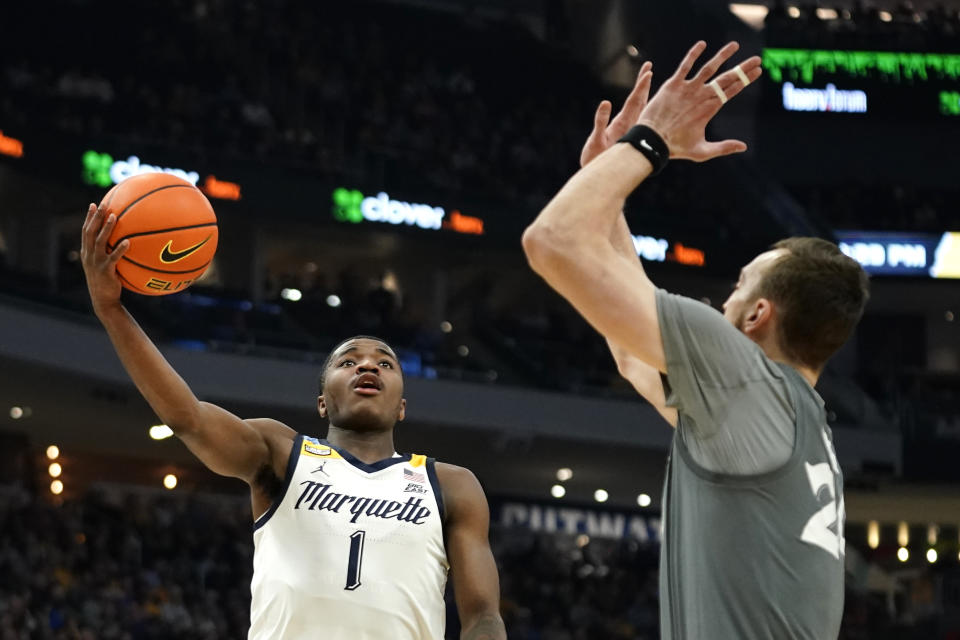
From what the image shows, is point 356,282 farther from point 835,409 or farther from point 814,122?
point 814,122

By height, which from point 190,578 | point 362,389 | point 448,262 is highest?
point 448,262

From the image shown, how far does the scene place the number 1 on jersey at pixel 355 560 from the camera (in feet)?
15.2

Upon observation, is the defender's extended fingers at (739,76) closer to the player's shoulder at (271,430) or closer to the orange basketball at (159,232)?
the orange basketball at (159,232)

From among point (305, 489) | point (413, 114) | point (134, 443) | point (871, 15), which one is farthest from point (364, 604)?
point (871, 15)

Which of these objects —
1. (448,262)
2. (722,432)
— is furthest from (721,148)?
(448,262)

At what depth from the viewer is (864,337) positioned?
106ft

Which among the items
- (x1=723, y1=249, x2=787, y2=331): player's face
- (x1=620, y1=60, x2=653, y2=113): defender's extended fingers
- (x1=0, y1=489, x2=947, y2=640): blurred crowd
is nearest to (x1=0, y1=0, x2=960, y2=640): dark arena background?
(x1=0, y1=489, x2=947, y2=640): blurred crowd

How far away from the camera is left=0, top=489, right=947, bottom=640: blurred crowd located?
677 inches

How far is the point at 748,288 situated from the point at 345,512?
7.20 feet

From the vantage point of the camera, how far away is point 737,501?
8.88 feet

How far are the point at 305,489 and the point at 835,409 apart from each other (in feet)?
71.8

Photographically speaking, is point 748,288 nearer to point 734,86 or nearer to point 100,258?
point 734,86

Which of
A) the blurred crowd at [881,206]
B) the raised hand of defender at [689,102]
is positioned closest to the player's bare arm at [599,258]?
the raised hand of defender at [689,102]

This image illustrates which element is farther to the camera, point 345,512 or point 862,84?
point 862,84
